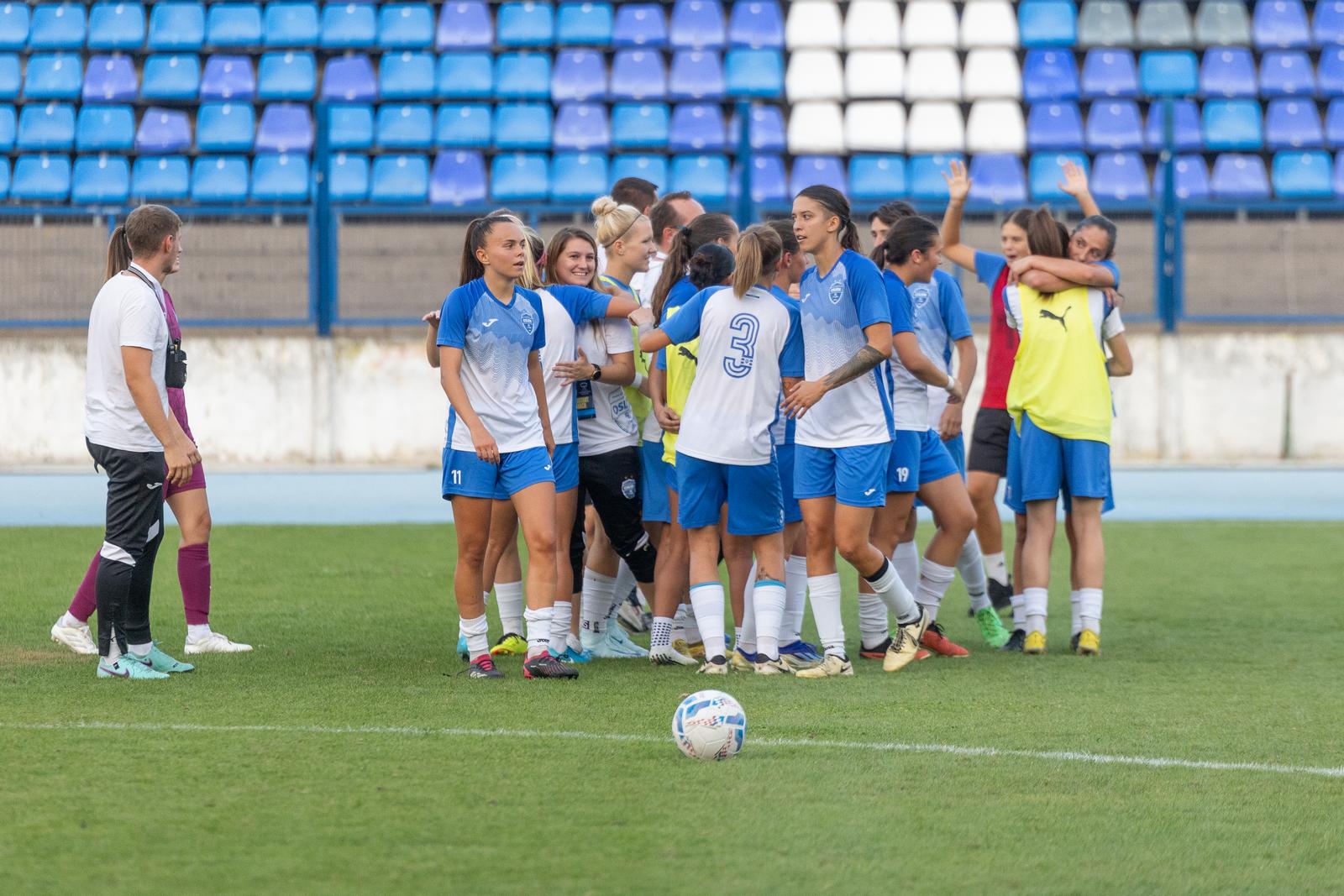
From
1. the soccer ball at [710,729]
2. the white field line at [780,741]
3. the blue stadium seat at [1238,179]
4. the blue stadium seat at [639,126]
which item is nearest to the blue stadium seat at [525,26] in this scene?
the blue stadium seat at [639,126]

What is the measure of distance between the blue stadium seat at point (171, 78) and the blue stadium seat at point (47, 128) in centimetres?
85

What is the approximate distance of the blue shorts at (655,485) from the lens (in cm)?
697

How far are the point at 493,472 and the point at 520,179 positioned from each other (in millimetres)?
11510

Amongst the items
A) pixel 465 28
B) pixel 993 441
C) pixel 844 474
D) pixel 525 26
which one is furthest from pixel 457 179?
pixel 844 474

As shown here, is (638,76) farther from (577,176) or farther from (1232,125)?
(1232,125)

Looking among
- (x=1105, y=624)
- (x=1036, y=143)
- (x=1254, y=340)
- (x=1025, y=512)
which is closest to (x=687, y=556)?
(x=1025, y=512)

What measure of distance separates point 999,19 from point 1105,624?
1280 centimetres

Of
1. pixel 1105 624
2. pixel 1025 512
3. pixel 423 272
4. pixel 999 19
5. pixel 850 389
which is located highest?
pixel 999 19

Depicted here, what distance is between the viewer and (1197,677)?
6434 mm

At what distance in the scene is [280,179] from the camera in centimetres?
→ 1748

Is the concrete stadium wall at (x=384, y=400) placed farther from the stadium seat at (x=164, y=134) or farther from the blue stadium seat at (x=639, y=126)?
the blue stadium seat at (x=639, y=126)

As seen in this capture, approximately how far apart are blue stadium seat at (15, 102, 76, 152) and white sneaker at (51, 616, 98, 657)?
491 inches

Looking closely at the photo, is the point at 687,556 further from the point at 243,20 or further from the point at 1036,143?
the point at 243,20

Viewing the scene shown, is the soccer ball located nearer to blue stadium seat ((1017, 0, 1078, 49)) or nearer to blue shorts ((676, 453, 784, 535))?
blue shorts ((676, 453, 784, 535))
